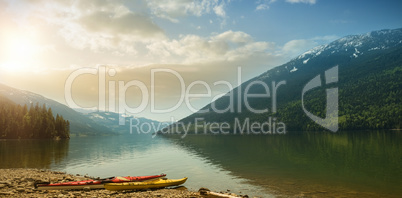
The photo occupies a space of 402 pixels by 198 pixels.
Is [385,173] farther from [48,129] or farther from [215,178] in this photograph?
[48,129]

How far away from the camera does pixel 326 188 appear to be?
99.0 ft

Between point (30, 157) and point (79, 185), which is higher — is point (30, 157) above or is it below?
below

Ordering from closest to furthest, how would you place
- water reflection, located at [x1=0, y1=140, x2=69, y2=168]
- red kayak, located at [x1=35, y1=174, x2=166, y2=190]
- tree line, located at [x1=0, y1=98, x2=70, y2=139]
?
1. red kayak, located at [x1=35, y1=174, x2=166, y2=190]
2. water reflection, located at [x1=0, y1=140, x2=69, y2=168]
3. tree line, located at [x1=0, y1=98, x2=70, y2=139]

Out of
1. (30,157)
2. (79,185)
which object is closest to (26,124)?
(30,157)

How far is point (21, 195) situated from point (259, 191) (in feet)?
83.3

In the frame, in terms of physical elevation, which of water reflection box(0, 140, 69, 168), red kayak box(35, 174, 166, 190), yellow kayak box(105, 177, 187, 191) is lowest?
water reflection box(0, 140, 69, 168)

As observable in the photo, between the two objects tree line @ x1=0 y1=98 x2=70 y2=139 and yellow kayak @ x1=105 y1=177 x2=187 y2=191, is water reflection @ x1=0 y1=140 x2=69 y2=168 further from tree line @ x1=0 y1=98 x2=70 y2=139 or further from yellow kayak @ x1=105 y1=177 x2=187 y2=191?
tree line @ x1=0 y1=98 x2=70 y2=139

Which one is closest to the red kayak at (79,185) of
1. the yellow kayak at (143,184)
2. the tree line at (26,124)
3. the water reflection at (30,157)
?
the yellow kayak at (143,184)

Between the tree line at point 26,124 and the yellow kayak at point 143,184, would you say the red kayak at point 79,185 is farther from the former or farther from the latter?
the tree line at point 26,124

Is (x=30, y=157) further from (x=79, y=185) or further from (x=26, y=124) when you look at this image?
(x=26, y=124)

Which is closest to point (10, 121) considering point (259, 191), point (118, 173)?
point (118, 173)

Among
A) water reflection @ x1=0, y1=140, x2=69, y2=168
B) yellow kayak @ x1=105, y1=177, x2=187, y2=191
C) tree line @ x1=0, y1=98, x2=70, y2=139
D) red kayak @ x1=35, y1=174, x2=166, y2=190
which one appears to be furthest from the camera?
tree line @ x1=0, y1=98, x2=70, y2=139

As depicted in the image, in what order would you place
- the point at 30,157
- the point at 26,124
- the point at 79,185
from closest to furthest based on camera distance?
the point at 79,185, the point at 30,157, the point at 26,124

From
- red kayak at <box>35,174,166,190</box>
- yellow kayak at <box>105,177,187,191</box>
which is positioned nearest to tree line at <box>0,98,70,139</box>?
red kayak at <box>35,174,166,190</box>
